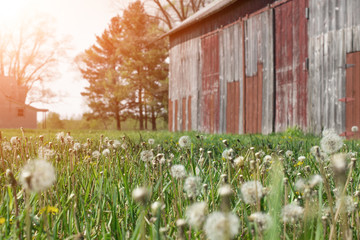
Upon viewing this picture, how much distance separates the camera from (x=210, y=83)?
13.2 m

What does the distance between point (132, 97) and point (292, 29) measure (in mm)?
25308

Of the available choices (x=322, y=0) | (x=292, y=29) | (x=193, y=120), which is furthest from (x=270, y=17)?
(x=193, y=120)

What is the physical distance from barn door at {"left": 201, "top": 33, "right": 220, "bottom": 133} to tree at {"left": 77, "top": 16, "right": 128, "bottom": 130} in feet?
57.6

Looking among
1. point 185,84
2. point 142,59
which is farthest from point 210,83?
point 142,59

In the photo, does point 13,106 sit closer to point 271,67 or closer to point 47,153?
point 271,67

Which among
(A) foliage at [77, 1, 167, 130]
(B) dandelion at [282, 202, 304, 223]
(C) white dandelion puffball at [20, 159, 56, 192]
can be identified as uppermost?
(A) foliage at [77, 1, 167, 130]

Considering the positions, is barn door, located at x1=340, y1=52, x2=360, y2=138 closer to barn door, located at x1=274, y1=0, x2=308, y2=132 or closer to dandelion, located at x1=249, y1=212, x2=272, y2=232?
barn door, located at x1=274, y1=0, x2=308, y2=132

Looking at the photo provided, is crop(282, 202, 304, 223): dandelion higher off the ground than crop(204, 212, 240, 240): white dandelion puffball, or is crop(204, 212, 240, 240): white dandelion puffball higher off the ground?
crop(204, 212, 240, 240): white dandelion puffball

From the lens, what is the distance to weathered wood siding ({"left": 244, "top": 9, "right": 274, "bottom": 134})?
10094 mm

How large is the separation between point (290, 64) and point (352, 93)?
6.74 feet

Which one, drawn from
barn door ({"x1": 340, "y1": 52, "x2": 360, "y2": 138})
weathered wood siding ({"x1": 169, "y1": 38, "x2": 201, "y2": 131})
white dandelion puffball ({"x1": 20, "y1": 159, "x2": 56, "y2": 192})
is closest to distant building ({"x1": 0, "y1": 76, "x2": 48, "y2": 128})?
weathered wood siding ({"x1": 169, "y1": 38, "x2": 201, "y2": 131})

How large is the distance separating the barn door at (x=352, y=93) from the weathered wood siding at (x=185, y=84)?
6762 mm

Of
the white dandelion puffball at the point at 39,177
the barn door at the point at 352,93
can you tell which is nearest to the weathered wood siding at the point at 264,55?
the barn door at the point at 352,93

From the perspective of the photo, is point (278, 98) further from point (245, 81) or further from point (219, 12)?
point (219, 12)
